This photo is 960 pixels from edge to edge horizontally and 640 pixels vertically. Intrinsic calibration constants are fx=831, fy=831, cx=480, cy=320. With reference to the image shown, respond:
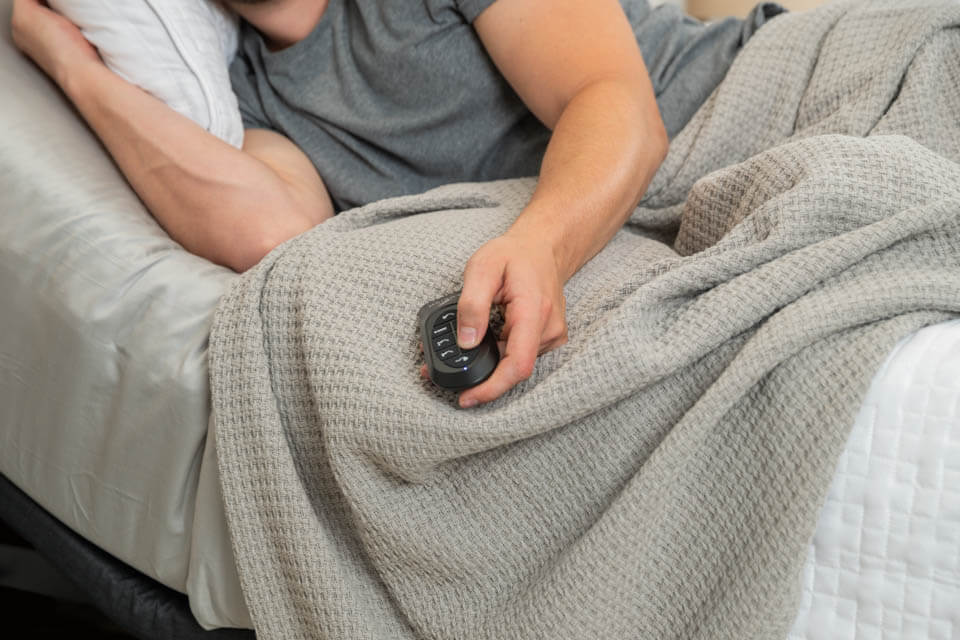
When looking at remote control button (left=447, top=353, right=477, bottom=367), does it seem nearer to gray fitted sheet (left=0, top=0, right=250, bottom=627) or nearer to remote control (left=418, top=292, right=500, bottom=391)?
remote control (left=418, top=292, right=500, bottom=391)

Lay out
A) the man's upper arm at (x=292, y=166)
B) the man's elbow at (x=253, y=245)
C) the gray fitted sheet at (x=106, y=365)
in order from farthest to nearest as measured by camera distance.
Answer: the man's upper arm at (x=292, y=166) → the man's elbow at (x=253, y=245) → the gray fitted sheet at (x=106, y=365)

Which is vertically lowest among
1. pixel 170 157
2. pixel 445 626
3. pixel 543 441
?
pixel 445 626

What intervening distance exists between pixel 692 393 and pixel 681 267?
0.30 feet

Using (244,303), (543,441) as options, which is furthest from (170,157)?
(543,441)

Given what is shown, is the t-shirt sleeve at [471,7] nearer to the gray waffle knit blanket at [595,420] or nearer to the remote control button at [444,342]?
the gray waffle knit blanket at [595,420]

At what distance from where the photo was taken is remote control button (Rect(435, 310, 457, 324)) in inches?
23.5

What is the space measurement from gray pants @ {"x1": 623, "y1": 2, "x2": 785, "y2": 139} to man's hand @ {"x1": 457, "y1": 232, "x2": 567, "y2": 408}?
1.43 ft

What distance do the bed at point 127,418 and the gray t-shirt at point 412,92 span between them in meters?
0.26

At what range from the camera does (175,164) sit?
837 millimetres

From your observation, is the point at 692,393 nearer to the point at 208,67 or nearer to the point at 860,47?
the point at 860,47

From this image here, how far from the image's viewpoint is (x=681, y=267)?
59cm

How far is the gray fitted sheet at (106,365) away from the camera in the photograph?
0.69m

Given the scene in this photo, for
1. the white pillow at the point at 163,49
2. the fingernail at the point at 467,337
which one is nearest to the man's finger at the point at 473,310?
the fingernail at the point at 467,337

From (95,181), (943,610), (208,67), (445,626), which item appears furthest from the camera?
(208,67)
